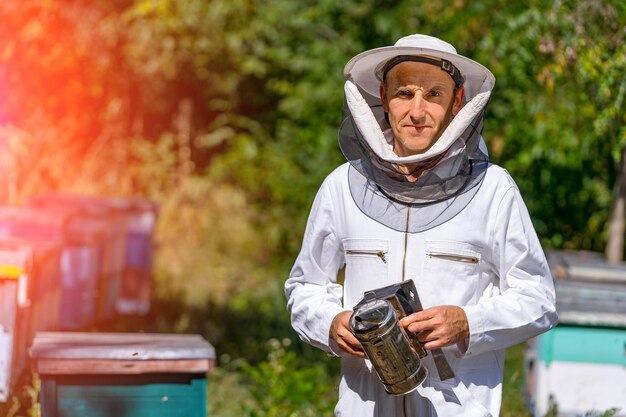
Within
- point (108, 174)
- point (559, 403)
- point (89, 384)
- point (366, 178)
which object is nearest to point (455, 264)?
point (366, 178)

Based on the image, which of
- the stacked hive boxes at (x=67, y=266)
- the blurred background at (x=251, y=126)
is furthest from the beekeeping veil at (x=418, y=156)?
the stacked hive boxes at (x=67, y=266)

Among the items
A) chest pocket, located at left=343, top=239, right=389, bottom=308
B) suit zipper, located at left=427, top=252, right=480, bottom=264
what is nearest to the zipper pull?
chest pocket, located at left=343, top=239, right=389, bottom=308

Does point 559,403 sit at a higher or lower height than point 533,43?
lower

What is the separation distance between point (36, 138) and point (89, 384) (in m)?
9.20

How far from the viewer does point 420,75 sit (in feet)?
8.48

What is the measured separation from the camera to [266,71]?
42.4ft

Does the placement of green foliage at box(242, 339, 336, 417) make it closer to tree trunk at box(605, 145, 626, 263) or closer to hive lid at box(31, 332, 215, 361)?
hive lid at box(31, 332, 215, 361)

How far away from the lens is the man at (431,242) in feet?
8.15

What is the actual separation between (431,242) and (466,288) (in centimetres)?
14

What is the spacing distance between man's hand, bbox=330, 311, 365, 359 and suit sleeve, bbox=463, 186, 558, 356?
252 millimetres

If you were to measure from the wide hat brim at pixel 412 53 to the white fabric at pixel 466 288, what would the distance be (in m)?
0.24

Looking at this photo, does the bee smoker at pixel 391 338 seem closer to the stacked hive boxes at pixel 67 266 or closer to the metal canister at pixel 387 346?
the metal canister at pixel 387 346

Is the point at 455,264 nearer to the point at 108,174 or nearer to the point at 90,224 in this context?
the point at 90,224

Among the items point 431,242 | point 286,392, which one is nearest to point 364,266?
point 431,242
